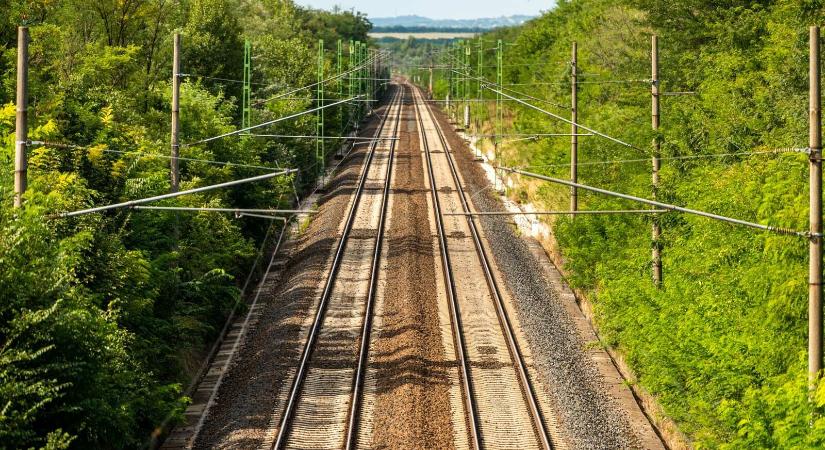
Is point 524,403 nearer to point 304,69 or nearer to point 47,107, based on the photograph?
point 47,107

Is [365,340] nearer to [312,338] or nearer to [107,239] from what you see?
[312,338]

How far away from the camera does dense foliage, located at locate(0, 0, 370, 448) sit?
1435 centimetres

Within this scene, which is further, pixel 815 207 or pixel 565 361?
pixel 565 361

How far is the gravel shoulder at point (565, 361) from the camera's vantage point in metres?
19.8

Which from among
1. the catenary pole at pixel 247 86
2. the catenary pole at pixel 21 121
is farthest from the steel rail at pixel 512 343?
the catenary pole at pixel 21 121

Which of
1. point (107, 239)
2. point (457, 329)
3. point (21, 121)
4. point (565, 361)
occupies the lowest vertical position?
point (565, 361)

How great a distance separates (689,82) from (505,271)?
31.0 ft

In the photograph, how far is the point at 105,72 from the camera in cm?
3631

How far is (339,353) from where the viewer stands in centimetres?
2491

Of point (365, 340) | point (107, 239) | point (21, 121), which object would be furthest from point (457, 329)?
point (21, 121)

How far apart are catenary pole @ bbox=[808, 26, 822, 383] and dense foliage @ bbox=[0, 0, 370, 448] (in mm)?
10013

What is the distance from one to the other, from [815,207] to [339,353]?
1464cm

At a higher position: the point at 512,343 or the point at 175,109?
the point at 175,109

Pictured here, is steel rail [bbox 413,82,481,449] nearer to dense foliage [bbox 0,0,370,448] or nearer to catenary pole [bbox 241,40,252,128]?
dense foliage [bbox 0,0,370,448]
